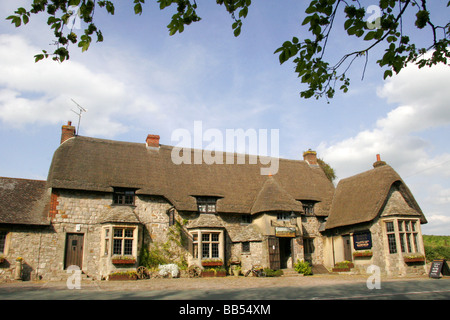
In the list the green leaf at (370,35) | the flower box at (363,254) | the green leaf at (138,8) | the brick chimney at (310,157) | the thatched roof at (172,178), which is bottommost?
the flower box at (363,254)

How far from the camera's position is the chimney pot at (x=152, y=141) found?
2597 cm

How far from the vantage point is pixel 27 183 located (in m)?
21.4

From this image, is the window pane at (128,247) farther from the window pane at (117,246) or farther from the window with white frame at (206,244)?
the window with white frame at (206,244)

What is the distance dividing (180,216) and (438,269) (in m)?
14.5

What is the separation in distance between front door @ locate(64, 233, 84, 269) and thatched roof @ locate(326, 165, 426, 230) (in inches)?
613

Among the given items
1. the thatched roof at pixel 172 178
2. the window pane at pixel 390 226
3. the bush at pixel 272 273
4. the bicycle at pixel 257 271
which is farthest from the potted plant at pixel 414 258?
the bicycle at pixel 257 271

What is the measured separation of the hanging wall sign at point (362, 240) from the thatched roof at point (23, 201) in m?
17.9

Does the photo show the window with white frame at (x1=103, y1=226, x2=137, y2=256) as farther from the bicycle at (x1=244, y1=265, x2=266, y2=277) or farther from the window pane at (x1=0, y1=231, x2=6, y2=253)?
the bicycle at (x1=244, y1=265, x2=266, y2=277)

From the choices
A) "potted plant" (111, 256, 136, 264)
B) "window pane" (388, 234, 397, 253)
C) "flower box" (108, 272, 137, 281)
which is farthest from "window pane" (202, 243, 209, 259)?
"window pane" (388, 234, 397, 253)

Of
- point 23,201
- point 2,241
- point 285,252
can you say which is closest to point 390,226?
point 285,252

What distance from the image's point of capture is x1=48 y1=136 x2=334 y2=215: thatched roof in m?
21.2

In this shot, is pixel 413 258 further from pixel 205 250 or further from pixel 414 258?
pixel 205 250
